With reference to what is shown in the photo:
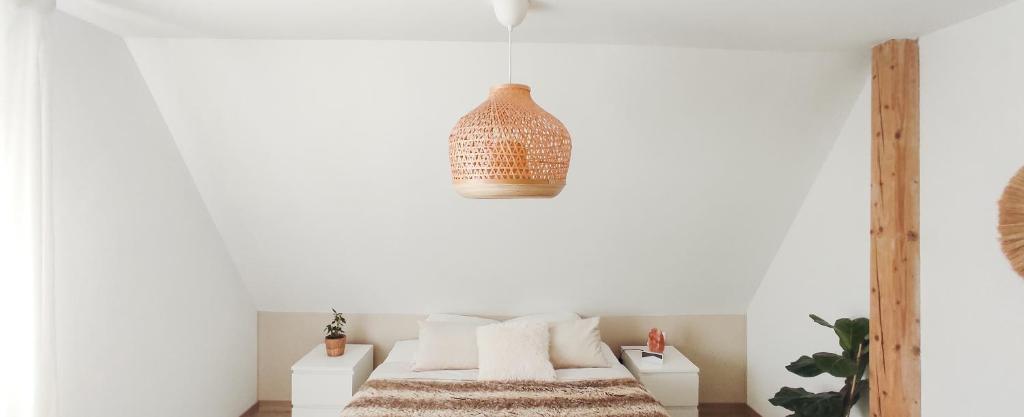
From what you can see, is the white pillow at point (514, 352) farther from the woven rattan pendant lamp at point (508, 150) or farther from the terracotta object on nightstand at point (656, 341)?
the woven rattan pendant lamp at point (508, 150)

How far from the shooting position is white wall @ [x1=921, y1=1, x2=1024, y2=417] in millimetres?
1976

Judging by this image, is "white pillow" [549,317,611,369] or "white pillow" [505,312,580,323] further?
"white pillow" [505,312,580,323]

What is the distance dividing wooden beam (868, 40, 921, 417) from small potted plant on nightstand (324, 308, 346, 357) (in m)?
2.97

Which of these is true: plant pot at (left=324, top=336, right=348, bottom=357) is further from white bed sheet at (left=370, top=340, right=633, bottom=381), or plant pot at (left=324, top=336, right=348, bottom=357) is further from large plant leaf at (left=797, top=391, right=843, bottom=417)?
large plant leaf at (left=797, top=391, right=843, bottom=417)

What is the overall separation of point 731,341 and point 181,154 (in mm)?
3711

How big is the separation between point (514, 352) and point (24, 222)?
2254mm

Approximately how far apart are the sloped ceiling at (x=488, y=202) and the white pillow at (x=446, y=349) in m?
0.47

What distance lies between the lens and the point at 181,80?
2691 mm

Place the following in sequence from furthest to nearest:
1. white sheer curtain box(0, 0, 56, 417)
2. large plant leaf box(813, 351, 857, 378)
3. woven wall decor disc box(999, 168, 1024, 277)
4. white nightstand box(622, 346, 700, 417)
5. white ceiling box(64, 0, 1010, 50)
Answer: white nightstand box(622, 346, 700, 417) → large plant leaf box(813, 351, 857, 378) → white ceiling box(64, 0, 1010, 50) → woven wall decor disc box(999, 168, 1024, 277) → white sheer curtain box(0, 0, 56, 417)

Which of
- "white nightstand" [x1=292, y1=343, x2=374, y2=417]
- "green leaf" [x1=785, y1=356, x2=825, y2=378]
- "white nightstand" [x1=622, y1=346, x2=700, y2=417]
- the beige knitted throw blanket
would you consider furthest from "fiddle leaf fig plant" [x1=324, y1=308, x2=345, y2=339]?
"green leaf" [x1=785, y1=356, x2=825, y2=378]

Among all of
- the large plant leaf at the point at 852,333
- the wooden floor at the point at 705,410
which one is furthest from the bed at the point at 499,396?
the wooden floor at the point at 705,410

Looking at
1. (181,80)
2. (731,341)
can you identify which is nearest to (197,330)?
(181,80)

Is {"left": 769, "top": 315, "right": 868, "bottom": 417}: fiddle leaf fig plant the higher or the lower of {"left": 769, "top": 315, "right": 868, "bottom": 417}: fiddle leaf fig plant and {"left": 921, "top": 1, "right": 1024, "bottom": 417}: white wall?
the lower

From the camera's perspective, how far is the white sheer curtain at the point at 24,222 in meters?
1.73
